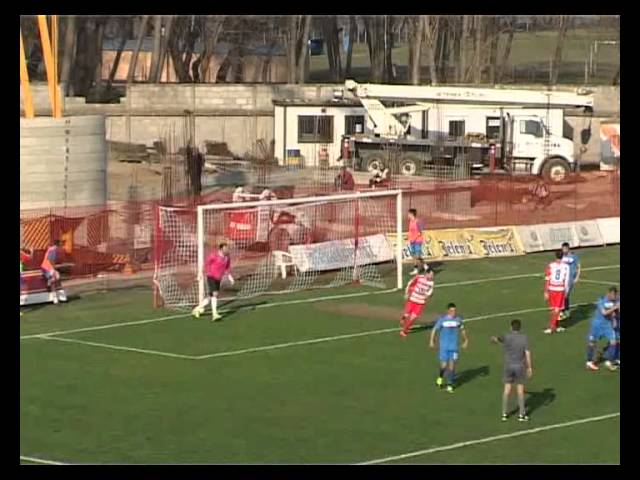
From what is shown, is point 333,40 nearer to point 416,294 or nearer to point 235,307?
point 235,307

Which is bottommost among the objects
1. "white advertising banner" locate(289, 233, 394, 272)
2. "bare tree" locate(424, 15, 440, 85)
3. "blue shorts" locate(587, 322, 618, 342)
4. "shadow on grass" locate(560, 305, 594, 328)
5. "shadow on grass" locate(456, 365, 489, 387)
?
"shadow on grass" locate(456, 365, 489, 387)

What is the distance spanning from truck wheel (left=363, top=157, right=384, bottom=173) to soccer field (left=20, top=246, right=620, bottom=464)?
22542 mm

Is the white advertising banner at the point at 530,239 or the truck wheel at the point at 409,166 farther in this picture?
the truck wheel at the point at 409,166

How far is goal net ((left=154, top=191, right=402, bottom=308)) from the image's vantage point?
105ft

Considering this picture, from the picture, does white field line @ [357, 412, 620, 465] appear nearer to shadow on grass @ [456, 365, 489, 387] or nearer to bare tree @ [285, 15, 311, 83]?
shadow on grass @ [456, 365, 489, 387]

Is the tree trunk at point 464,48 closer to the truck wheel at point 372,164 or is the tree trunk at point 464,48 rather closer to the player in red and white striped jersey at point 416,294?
the truck wheel at point 372,164

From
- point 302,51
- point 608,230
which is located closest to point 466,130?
point 608,230

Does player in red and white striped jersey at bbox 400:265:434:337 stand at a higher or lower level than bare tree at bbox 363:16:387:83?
lower

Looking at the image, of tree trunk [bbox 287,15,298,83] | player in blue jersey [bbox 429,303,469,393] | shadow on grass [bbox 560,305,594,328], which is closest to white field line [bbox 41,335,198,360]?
player in blue jersey [bbox 429,303,469,393]

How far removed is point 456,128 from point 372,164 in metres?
4.01

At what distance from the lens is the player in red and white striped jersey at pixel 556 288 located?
27156 mm

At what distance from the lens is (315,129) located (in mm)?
57969

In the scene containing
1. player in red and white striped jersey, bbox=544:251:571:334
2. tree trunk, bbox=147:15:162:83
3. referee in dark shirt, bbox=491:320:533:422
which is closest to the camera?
referee in dark shirt, bbox=491:320:533:422

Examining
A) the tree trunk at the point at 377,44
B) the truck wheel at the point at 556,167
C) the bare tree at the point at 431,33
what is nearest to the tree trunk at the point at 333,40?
the tree trunk at the point at 377,44
